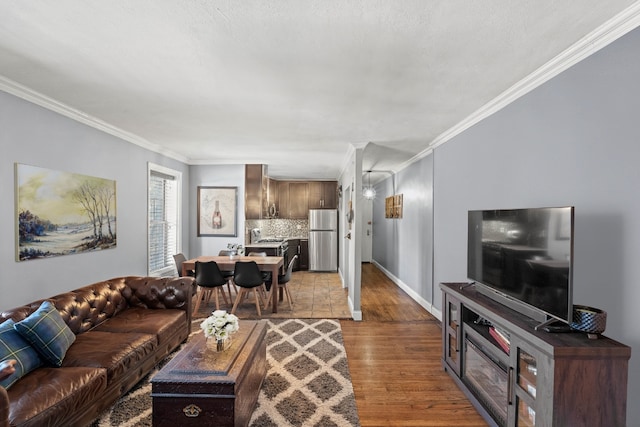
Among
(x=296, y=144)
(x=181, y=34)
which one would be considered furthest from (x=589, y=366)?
(x=296, y=144)

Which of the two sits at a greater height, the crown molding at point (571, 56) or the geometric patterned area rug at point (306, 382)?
the crown molding at point (571, 56)

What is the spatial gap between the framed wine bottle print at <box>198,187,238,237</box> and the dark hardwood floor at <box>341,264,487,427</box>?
312 cm

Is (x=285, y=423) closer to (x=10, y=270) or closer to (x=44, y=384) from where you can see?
(x=44, y=384)

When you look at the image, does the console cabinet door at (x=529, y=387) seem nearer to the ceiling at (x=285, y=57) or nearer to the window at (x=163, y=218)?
the ceiling at (x=285, y=57)

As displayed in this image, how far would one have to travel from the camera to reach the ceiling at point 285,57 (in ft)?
5.22

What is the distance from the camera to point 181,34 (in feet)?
5.89

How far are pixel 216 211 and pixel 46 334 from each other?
402cm

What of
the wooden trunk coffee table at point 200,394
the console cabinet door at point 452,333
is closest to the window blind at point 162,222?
the wooden trunk coffee table at point 200,394

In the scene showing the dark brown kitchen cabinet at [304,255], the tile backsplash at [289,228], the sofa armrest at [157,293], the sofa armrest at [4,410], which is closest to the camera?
the sofa armrest at [4,410]

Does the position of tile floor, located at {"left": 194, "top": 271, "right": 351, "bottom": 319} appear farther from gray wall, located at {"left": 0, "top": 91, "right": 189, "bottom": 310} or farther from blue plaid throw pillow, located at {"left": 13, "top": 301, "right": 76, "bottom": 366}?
blue plaid throw pillow, located at {"left": 13, "top": 301, "right": 76, "bottom": 366}

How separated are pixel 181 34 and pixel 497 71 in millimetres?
2185

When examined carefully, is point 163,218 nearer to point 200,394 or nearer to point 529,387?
point 200,394

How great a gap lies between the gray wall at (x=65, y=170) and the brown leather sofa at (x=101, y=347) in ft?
1.30

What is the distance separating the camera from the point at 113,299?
10.2 ft
